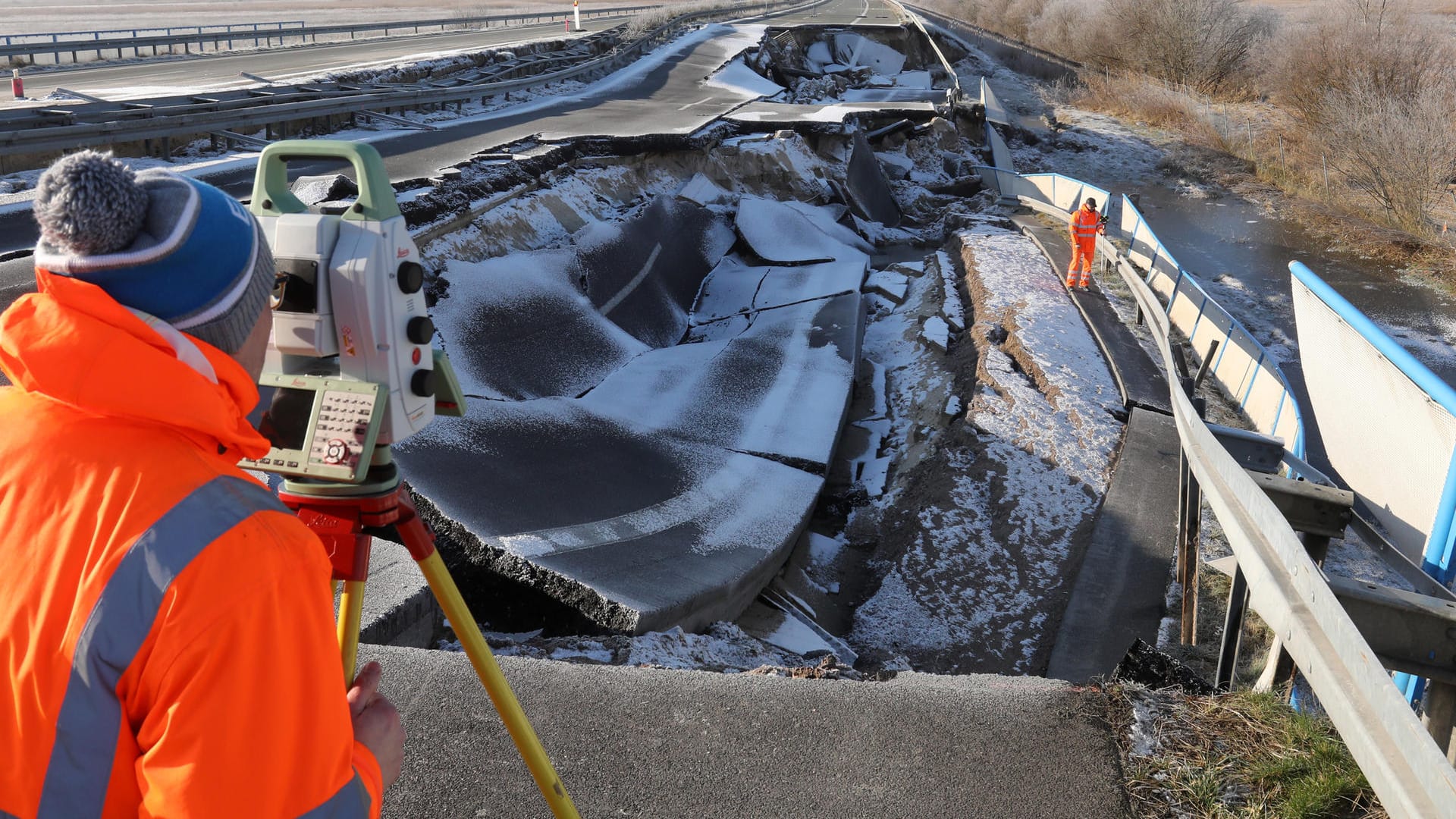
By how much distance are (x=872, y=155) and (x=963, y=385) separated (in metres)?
11.5

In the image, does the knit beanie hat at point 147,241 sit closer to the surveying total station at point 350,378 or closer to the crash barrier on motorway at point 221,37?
the surveying total station at point 350,378

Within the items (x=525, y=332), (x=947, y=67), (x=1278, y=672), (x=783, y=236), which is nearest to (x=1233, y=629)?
(x=1278, y=672)

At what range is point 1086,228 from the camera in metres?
13.5

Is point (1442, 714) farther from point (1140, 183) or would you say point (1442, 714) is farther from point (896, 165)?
point (1140, 183)

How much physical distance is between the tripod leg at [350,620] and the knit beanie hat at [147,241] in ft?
2.22

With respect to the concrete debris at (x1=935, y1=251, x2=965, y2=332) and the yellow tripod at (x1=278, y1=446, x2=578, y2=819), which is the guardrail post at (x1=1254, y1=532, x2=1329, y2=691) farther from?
the concrete debris at (x1=935, y1=251, x2=965, y2=332)

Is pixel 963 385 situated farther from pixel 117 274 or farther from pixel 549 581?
pixel 117 274

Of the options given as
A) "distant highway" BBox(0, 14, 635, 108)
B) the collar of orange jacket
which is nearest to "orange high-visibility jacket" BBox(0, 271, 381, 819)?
the collar of orange jacket

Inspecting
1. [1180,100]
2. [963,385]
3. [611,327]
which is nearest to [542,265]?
[611,327]

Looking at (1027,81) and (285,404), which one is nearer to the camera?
(285,404)

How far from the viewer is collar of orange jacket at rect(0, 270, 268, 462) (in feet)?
4.22

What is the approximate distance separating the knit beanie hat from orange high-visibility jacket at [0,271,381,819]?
58 millimetres

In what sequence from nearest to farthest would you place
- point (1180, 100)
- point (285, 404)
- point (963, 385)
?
point (285, 404)
point (963, 385)
point (1180, 100)

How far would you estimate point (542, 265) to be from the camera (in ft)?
36.5
